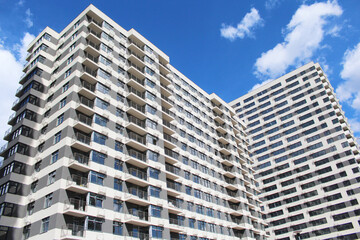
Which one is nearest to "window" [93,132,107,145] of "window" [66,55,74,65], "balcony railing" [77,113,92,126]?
"balcony railing" [77,113,92,126]

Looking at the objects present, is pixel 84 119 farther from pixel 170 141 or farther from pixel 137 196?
pixel 170 141

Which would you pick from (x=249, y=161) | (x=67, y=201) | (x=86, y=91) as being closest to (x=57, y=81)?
(x=86, y=91)

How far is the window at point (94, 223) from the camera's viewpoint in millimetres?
36831

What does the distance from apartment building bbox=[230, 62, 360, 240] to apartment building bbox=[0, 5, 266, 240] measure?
77.4 feet

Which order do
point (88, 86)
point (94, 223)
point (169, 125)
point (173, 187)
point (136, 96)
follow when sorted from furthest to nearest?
point (169, 125), point (173, 187), point (136, 96), point (88, 86), point (94, 223)

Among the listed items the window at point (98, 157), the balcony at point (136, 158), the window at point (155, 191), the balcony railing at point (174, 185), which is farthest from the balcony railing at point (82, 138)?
the balcony railing at point (174, 185)

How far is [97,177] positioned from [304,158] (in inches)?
2824

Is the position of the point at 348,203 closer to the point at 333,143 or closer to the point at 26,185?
the point at 333,143

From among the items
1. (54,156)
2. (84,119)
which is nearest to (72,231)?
(54,156)

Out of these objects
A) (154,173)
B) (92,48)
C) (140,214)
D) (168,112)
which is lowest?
(140,214)

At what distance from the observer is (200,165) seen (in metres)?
64.0

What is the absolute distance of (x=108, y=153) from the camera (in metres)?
43.8

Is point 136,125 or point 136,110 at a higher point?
point 136,110

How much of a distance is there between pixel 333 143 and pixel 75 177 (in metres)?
76.0
